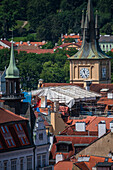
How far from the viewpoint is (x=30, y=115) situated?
206 feet

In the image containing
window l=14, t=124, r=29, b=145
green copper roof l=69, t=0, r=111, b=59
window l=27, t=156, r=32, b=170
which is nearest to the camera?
window l=27, t=156, r=32, b=170

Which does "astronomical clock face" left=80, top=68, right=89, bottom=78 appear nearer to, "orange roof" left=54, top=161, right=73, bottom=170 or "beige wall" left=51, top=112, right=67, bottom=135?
"beige wall" left=51, top=112, right=67, bottom=135

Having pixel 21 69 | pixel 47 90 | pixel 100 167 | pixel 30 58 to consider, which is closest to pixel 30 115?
pixel 100 167

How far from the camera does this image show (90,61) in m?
135

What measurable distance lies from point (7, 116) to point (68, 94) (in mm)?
44396

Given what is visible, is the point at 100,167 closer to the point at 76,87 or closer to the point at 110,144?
the point at 110,144

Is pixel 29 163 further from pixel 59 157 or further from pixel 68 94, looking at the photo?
pixel 68 94

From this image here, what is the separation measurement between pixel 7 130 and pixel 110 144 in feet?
21.7

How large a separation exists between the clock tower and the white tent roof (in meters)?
21.8

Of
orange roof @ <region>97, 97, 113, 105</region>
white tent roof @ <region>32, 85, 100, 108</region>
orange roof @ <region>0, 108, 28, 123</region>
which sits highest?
orange roof @ <region>0, 108, 28, 123</region>

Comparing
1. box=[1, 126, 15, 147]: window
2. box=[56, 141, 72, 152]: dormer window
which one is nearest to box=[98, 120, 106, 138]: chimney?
box=[56, 141, 72, 152]: dormer window

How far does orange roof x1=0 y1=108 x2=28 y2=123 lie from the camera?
60.0 meters

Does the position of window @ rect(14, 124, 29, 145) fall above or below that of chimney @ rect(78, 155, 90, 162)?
above

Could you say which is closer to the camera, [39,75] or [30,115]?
[30,115]
